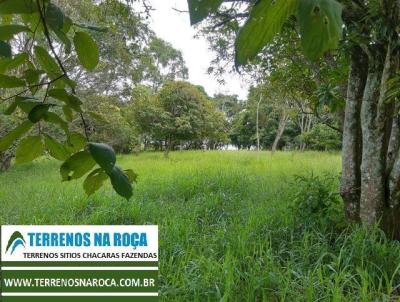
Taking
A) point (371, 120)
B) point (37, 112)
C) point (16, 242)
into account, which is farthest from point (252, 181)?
point (37, 112)

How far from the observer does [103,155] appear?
0.41m

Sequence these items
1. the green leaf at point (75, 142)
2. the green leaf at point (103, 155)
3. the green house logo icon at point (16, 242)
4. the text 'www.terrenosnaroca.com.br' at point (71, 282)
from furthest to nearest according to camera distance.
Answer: the green house logo icon at point (16, 242)
the text 'www.terrenosnaroca.com.br' at point (71, 282)
the green leaf at point (75, 142)
the green leaf at point (103, 155)

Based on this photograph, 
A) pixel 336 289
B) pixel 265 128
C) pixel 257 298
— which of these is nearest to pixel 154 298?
pixel 257 298

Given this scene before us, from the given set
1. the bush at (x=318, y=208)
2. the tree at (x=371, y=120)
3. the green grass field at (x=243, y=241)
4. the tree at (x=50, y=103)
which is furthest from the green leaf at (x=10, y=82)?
the bush at (x=318, y=208)

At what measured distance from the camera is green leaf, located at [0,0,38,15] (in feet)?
1.49

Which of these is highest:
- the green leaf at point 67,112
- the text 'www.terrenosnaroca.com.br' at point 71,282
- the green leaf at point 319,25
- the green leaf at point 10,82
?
the green leaf at point 319,25

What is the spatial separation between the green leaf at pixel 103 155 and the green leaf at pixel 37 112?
0.29ft

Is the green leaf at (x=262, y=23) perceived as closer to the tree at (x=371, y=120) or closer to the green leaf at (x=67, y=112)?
the green leaf at (x=67, y=112)

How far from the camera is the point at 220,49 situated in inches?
196

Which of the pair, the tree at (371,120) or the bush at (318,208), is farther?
the bush at (318,208)

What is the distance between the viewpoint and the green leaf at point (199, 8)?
30cm

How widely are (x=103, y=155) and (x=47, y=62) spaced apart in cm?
26

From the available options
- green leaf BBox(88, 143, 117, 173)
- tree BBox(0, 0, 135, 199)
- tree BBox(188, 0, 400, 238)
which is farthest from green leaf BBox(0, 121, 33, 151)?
tree BBox(188, 0, 400, 238)

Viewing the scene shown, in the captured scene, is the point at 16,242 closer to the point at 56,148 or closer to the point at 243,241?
the point at 243,241
